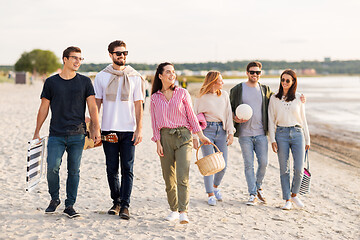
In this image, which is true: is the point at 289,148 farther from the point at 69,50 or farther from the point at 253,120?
the point at 69,50

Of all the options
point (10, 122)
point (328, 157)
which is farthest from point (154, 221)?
point (10, 122)

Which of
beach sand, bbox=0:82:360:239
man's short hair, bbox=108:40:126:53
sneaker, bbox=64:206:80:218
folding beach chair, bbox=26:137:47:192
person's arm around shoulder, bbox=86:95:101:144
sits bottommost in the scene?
beach sand, bbox=0:82:360:239

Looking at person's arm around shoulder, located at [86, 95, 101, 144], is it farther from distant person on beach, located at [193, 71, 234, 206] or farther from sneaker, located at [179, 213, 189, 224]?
distant person on beach, located at [193, 71, 234, 206]

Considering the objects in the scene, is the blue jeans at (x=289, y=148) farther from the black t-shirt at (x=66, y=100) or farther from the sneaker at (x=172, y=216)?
the black t-shirt at (x=66, y=100)

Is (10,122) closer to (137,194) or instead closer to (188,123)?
(137,194)

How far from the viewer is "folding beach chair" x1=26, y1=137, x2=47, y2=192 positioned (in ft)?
15.3

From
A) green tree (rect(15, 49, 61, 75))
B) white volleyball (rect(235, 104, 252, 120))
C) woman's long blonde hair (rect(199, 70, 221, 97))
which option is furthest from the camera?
green tree (rect(15, 49, 61, 75))

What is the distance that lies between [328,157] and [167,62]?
716cm

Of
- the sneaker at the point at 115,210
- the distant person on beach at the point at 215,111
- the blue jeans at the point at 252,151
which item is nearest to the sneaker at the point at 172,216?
the sneaker at the point at 115,210

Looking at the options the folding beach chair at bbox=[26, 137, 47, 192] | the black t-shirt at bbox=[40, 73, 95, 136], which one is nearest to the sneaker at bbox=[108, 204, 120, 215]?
the folding beach chair at bbox=[26, 137, 47, 192]

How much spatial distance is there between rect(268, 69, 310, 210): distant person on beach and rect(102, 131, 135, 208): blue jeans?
1897 mm

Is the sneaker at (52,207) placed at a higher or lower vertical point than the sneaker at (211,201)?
higher

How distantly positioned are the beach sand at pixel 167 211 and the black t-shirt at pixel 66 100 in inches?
42.4

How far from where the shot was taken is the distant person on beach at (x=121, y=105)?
468cm
